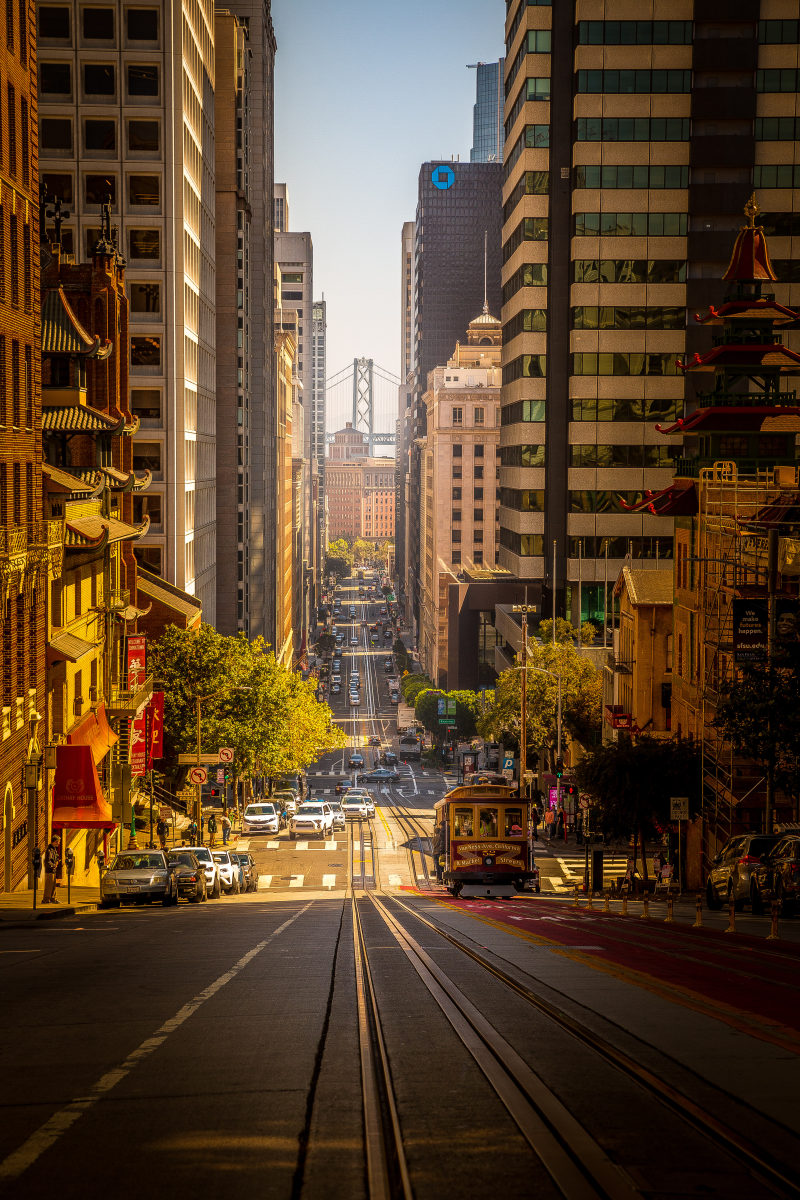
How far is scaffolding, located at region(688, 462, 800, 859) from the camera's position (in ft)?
144

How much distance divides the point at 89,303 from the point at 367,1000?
47889mm

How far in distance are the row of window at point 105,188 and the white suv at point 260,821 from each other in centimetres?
3281

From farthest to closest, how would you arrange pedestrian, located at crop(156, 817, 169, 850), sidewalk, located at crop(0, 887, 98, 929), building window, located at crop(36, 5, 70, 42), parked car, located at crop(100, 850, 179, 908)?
building window, located at crop(36, 5, 70, 42) < pedestrian, located at crop(156, 817, 169, 850) < parked car, located at crop(100, 850, 179, 908) < sidewalk, located at crop(0, 887, 98, 929)

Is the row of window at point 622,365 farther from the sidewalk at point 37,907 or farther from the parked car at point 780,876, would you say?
the parked car at point 780,876

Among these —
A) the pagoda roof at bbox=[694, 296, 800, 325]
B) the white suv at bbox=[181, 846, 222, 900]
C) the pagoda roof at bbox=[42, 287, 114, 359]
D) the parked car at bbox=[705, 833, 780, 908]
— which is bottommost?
the white suv at bbox=[181, 846, 222, 900]

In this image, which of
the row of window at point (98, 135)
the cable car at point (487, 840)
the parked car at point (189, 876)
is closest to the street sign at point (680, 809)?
the cable car at point (487, 840)

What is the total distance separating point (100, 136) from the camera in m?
71.6

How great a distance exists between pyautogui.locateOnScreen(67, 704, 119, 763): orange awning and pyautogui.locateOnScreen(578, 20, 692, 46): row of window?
61.1 meters

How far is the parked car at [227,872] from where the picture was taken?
44.5 meters

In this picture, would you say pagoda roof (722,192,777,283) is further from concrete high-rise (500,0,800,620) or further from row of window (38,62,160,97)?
concrete high-rise (500,0,800,620)

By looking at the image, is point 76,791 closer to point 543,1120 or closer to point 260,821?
point 543,1120

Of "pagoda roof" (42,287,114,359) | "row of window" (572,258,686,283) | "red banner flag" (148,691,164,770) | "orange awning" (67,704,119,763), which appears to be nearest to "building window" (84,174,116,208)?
"pagoda roof" (42,287,114,359)

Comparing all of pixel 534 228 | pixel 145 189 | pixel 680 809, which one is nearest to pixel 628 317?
pixel 534 228

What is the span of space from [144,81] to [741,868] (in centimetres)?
5651
